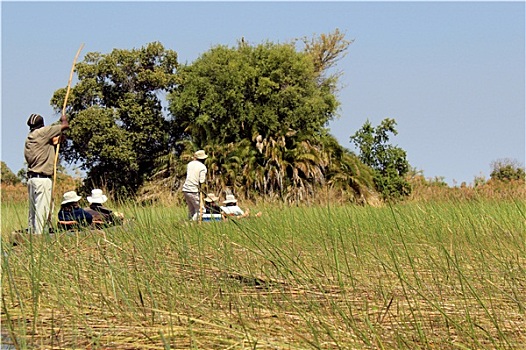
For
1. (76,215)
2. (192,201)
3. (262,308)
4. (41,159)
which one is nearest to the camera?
(262,308)

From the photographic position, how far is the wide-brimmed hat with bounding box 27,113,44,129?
9656mm

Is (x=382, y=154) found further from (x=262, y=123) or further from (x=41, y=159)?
(x=41, y=159)

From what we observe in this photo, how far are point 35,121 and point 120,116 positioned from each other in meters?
15.8

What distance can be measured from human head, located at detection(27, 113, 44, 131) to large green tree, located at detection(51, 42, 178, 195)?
14827 millimetres

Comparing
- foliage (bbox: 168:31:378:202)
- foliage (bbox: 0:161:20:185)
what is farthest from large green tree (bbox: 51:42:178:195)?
foliage (bbox: 0:161:20:185)

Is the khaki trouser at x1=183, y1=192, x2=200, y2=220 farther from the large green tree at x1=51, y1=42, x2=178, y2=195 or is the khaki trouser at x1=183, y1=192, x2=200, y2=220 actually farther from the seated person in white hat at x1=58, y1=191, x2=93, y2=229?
the large green tree at x1=51, y1=42, x2=178, y2=195

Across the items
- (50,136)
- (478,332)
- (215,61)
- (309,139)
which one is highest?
(215,61)

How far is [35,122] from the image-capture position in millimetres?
9664

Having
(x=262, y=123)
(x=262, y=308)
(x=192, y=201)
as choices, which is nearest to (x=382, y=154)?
(x=262, y=123)

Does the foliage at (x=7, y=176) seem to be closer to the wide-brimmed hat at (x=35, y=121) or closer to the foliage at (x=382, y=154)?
the foliage at (x=382, y=154)

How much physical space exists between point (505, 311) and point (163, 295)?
188 cm

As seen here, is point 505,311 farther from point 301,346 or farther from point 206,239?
point 206,239

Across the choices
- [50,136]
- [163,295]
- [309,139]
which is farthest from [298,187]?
[163,295]

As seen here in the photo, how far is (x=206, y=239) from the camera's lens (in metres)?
6.97
